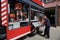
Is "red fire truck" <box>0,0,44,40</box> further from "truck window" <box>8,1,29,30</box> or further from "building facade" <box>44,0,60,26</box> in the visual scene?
"building facade" <box>44,0,60,26</box>

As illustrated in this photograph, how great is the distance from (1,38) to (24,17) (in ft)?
9.79

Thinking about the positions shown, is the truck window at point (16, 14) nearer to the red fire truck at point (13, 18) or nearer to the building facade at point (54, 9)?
the red fire truck at point (13, 18)

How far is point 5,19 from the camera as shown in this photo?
5.34 meters

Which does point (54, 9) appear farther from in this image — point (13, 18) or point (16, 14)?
point (13, 18)

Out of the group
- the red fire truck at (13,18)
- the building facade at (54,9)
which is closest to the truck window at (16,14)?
the red fire truck at (13,18)

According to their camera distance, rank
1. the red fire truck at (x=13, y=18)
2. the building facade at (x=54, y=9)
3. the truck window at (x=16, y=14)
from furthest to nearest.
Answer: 1. the building facade at (x=54, y=9)
2. the truck window at (x=16, y=14)
3. the red fire truck at (x=13, y=18)

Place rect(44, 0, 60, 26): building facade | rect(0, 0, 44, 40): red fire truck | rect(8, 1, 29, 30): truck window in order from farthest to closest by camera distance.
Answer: rect(44, 0, 60, 26): building facade
rect(8, 1, 29, 30): truck window
rect(0, 0, 44, 40): red fire truck

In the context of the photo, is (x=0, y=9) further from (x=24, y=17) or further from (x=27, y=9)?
(x=27, y=9)

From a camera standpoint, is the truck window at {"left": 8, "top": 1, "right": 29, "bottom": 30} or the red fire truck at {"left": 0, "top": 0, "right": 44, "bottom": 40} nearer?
the red fire truck at {"left": 0, "top": 0, "right": 44, "bottom": 40}

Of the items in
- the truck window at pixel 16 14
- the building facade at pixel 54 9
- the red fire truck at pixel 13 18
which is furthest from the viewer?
the building facade at pixel 54 9

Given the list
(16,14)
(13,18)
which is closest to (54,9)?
(16,14)

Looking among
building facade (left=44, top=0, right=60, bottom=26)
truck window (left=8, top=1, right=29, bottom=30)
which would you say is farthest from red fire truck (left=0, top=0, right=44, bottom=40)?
building facade (left=44, top=0, right=60, bottom=26)

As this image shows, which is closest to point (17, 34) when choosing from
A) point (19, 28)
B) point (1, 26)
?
point (19, 28)

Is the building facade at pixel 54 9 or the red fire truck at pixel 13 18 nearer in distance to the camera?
the red fire truck at pixel 13 18
